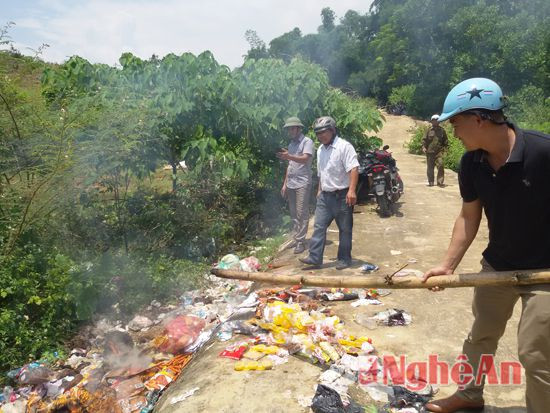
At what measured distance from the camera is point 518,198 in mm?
2287

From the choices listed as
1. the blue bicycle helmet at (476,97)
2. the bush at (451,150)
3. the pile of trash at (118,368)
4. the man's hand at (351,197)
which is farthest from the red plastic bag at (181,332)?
the bush at (451,150)

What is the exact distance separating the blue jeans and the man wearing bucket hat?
2.44ft

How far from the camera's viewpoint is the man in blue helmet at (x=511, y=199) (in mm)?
2195

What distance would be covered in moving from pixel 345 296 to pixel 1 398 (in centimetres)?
346

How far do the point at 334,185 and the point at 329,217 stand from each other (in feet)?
1.29

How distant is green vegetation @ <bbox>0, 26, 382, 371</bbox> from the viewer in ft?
17.3

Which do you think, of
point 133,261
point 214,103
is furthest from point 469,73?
point 133,261

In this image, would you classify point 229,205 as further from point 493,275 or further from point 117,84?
point 493,275

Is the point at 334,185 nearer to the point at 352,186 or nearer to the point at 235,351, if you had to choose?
the point at 352,186

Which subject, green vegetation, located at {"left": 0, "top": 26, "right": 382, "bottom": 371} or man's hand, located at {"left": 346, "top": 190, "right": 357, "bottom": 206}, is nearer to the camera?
man's hand, located at {"left": 346, "top": 190, "right": 357, "bottom": 206}

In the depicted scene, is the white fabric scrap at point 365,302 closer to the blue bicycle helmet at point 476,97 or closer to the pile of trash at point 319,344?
the pile of trash at point 319,344

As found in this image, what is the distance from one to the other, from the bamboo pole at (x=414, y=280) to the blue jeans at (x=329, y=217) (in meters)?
2.24

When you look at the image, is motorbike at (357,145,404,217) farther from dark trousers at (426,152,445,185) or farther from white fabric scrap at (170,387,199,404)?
white fabric scrap at (170,387,199,404)

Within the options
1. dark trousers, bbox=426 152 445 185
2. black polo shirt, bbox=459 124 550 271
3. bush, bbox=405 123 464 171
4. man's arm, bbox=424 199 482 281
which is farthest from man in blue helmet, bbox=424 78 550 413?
bush, bbox=405 123 464 171
